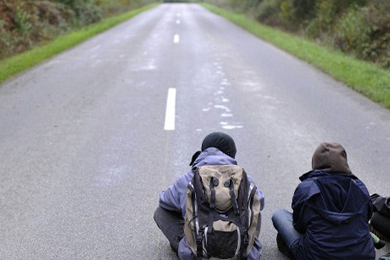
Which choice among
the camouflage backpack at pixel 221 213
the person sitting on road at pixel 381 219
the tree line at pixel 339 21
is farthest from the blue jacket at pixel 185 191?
the tree line at pixel 339 21

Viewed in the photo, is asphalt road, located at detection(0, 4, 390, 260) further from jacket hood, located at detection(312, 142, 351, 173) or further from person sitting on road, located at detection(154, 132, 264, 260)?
jacket hood, located at detection(312, 142, 351, 173)

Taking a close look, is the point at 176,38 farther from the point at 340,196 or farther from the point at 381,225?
the point at 340,196

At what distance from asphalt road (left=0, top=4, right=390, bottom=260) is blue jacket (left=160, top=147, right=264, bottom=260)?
0.57 m

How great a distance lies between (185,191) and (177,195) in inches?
5.3

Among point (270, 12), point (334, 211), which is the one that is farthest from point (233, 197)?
point (270, 12)

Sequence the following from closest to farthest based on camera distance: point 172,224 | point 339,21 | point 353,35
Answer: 1. point 172,224
2. point 353,35
3. point 339,21

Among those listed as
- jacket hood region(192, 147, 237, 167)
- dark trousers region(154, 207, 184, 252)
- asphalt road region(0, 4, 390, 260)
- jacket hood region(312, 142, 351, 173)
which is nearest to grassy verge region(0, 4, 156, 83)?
asphalt road region(0, 4, 390, 260)

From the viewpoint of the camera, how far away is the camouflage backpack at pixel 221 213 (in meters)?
3.03

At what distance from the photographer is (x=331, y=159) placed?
3336 mm

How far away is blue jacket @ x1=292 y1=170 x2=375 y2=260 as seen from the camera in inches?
127

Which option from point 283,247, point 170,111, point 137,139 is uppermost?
point 283,247

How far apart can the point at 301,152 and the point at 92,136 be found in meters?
3.20

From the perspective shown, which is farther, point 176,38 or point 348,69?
point 176,38

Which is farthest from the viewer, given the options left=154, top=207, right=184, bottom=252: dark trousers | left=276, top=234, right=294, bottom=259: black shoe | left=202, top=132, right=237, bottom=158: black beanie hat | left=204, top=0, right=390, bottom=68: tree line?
left=204, top=0, right=390, bottom=68: tree line
